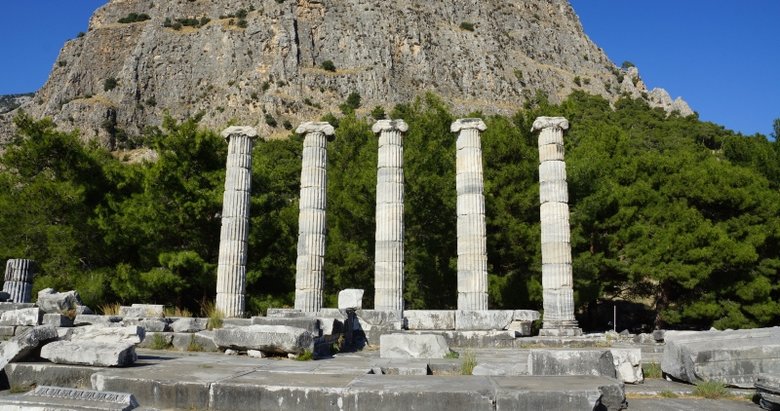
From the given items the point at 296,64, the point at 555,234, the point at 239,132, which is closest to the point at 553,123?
the point at 555,234

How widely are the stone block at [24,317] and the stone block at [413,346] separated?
7927 mm

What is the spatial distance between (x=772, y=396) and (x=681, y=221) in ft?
58.9

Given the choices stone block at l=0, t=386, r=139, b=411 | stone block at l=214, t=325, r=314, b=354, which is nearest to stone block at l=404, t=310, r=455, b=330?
stone block at l=214, t=325, r=314, b=354

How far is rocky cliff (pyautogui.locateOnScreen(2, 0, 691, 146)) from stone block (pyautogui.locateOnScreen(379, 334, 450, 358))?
2784 inches

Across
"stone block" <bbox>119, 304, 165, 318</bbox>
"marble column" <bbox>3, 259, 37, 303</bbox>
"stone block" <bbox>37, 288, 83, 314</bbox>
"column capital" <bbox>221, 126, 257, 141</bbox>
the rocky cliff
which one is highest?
the rocky cliff

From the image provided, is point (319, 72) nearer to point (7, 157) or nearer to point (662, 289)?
point (7, 157)

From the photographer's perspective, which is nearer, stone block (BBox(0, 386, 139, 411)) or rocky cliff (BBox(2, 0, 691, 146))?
stone block (BBox(0, 386, 139, 411))

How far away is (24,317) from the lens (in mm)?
12555

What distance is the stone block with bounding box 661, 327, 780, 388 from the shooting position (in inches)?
272

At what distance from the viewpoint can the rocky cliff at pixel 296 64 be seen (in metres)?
86.1

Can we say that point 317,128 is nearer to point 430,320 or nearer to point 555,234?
point 430,320

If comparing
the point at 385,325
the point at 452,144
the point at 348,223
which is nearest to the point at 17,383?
the point at 385,325

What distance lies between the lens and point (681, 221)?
21.9 metres

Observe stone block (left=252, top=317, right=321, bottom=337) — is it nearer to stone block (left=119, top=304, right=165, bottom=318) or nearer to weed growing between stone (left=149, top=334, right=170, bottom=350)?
weed growing between stone (left=149, top=334, right=170, bottom=350)
